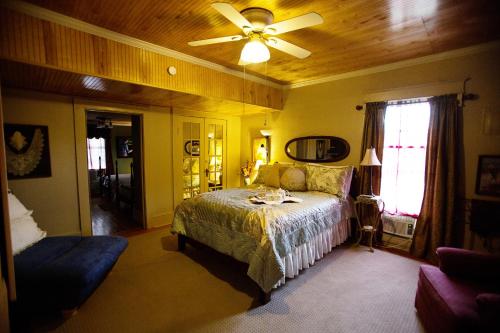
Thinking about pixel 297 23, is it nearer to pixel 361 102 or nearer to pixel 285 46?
pixel 285 46

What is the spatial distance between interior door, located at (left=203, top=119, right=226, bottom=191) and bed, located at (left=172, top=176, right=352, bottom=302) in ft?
5.84

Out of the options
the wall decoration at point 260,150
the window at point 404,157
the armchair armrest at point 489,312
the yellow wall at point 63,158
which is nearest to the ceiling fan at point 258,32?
the window at point 404,157

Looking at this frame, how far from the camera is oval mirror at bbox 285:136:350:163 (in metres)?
3.95

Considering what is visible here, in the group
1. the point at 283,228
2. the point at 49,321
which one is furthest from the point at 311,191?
the point at 49,321

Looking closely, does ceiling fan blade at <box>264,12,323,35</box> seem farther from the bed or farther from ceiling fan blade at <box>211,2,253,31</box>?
the bed

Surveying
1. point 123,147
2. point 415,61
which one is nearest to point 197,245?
point 415,61

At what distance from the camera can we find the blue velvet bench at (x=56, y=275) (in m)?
1.77

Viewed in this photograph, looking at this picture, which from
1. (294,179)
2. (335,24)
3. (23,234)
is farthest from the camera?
(294,179)

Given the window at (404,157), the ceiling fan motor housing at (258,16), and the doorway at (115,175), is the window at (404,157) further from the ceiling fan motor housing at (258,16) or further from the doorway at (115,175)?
the doorway at (115,175)

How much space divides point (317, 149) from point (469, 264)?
2.70 m

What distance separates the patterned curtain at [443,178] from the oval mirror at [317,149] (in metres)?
1.18

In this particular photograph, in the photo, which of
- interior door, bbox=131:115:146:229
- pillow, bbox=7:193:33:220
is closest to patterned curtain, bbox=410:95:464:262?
interior door, bbox=131:115:146:229

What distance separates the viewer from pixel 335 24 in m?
2.29

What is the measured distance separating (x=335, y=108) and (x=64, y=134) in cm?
417
